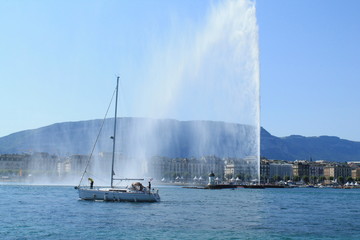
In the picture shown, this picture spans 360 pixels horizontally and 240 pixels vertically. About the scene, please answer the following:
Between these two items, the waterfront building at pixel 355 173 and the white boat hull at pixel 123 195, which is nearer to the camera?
the white boat hull at pixel 123 195

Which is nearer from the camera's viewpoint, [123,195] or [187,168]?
[123,195]

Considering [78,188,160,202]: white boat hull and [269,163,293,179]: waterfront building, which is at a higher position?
[269,163,293,179]: waterfront building

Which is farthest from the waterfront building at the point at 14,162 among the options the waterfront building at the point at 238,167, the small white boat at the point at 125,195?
the small white boat at the point at 125,195

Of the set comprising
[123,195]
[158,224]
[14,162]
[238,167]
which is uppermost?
[238,167]

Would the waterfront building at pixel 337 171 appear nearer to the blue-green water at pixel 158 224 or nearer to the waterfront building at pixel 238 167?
the waterfront building at pixel 238 167

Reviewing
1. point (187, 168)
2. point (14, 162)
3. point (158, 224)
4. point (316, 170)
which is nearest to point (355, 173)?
point (316, 170)

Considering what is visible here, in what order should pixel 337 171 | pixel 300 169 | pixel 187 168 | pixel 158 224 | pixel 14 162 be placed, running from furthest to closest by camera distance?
1. pixel 337 171
2. pixel 300 169
3. pixel 187 168
4. pixel 14 162
5. pixel 158 224

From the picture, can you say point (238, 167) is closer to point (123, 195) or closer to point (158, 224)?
point (123, 195)

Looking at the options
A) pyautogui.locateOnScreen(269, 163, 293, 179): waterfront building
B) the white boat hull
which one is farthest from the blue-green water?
pyautogui.locateOnScreen(269, 163, 293, 179): waterfront building

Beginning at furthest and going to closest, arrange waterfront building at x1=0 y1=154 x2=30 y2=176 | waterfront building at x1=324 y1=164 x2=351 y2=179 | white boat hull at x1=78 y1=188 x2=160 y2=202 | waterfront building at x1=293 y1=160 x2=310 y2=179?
waterfront building at x1=324 y1=164 x2=351 y2=179 → waterfront building at x1=293 y1=160 x2=310 y2=179 → waterfront building at x1=0 y1=154 x2=30 y2=176 → white boat hull at x1=78 y1=188 x2=160 y2=202

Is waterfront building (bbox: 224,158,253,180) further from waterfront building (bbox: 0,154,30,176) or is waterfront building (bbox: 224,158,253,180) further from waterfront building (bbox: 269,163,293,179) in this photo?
waterfront building (bbox: 0,154,30,176)

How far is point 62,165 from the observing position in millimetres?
145125

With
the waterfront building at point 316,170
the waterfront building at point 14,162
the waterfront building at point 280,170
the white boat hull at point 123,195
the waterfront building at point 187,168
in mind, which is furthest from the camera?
the waterfront building at point 316,170

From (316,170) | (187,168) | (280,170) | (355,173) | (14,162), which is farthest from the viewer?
(316,170)
